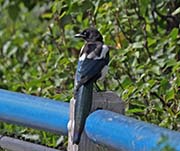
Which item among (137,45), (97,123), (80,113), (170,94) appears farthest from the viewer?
(137,45)

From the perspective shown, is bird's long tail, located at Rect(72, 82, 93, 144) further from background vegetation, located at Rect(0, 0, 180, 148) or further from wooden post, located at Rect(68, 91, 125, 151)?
background vegetation, located at Rect(0, 0, 180, 148)

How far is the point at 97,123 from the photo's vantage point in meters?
2.66

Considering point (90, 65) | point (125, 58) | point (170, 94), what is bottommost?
point (170, 94)

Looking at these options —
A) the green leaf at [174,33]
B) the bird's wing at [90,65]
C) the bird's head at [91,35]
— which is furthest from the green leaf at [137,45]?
the bird's wing at [90,65]

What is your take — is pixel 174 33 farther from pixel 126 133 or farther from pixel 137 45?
pixel 126 133

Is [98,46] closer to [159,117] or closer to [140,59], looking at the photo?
[159,117]

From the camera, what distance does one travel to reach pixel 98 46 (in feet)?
10.8

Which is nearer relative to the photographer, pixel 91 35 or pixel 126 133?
pixel 126 133

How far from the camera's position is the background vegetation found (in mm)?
4250

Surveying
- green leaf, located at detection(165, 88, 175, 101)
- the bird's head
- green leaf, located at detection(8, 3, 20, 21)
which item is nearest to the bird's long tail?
the bird's head

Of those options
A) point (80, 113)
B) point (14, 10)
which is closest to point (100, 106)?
point (80, 113)

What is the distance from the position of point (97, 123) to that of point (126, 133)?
0.27 metres

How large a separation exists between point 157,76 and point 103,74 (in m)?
1.48

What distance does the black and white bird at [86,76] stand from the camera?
282 cm
